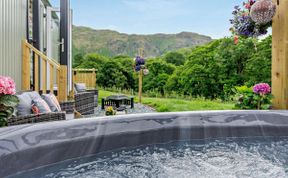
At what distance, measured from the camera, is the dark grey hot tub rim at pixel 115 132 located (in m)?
1.86

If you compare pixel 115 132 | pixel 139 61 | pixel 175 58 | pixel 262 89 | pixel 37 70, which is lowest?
pixel 115 132

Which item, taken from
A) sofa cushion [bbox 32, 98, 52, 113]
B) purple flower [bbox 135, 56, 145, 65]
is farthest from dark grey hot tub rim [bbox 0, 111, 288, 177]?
purple flower [bbox 135, 56, 145, 65]

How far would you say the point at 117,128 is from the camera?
2.44 meters

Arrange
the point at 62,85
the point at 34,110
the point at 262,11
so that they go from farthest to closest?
the point at 62,85
the point at 262,11
the point at 34,110

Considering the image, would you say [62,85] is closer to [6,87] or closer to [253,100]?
[6,87]

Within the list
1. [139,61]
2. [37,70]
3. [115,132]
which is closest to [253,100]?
[115,132]

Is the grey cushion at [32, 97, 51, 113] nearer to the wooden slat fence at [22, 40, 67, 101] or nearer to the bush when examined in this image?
the wooden slat fence at [22, 40, 67, 101]

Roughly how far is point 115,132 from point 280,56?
7.76 ft

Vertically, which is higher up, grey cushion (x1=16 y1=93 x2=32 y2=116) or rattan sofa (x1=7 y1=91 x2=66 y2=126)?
grey cushion (x1=16 y1=93 x2=32 y2=116)

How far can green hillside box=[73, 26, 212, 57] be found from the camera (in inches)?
725

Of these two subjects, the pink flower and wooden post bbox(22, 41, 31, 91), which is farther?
wooden post bbox(22, 41, 31, 91)

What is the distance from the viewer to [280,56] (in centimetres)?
369

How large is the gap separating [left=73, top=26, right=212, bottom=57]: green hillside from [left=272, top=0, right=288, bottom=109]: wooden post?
48.0 feet

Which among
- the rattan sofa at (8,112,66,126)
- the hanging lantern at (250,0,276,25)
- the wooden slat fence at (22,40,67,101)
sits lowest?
the rattan sofa at (8,112,66,126)
